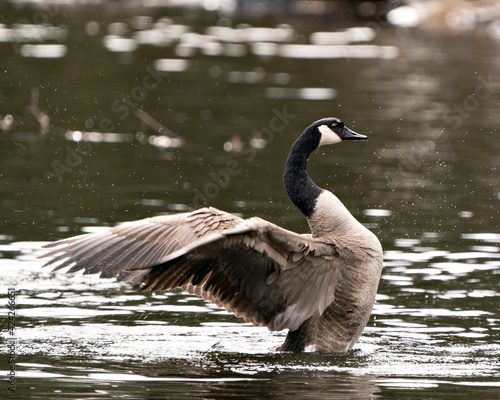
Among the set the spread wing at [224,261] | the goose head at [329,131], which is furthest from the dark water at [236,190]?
the goose head at [329,131]

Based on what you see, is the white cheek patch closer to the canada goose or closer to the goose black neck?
the canada goose

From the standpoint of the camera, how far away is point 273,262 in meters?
8.87

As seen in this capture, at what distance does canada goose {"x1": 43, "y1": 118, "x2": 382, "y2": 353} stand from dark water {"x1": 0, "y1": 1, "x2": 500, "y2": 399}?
418 millimetres

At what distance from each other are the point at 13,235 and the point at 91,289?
83.2 inches

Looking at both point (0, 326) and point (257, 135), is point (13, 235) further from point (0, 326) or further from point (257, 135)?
point (257, 135)

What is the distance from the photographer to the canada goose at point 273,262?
827 centimetres

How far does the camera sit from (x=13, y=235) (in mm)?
13016

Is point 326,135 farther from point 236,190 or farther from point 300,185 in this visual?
point 236,190

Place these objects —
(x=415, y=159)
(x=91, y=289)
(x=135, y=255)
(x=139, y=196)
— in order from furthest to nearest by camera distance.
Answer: (x=415, y=159)
(x=139, y=196)
(x=91, y=289)
(x=135, y=255)

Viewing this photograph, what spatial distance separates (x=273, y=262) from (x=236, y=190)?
23.6 feet

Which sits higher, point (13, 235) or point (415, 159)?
point (415, 159)

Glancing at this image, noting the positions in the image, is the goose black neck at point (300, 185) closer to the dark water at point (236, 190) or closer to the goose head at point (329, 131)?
the goose head at point (329, 131)

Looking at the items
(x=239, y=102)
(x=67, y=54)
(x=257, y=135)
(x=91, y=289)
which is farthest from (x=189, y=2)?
(x=91, y=289)

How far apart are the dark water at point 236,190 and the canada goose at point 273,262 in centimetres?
42
